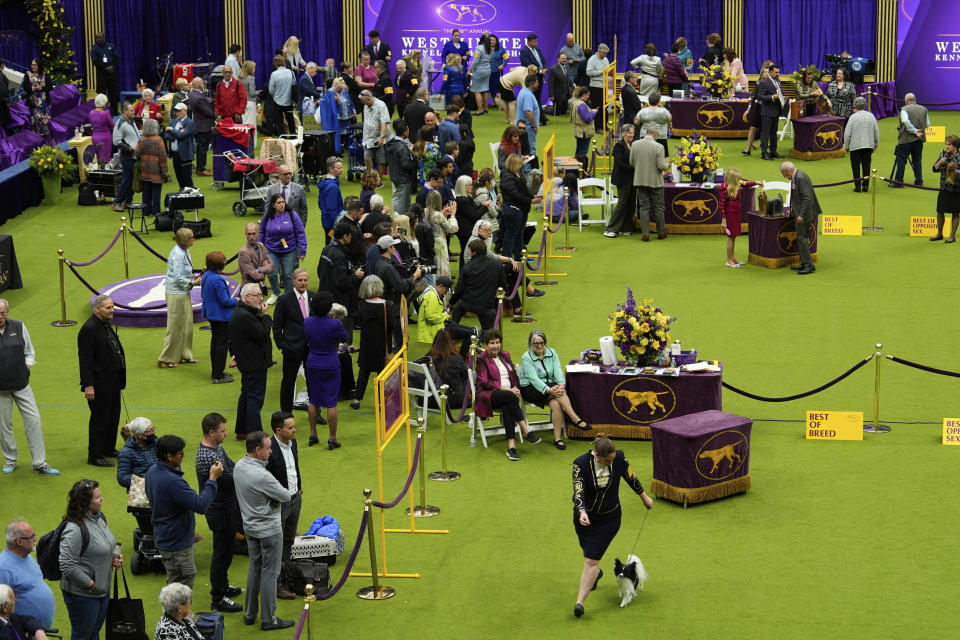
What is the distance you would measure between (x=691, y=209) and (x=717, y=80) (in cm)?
640

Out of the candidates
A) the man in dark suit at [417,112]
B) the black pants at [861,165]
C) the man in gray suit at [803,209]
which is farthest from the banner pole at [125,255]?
the black pants at [861,165]

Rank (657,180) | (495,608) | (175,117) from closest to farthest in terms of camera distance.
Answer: (495,608) < (657,180) < (175,117)

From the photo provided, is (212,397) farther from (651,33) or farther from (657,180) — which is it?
(651,33)

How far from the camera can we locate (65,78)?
89.0ft

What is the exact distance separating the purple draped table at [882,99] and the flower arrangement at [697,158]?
28.0 ft

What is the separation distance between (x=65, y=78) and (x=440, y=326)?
16443mm

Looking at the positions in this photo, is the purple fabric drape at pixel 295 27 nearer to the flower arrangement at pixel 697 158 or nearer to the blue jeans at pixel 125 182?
the blue jeans at pixel 125 182

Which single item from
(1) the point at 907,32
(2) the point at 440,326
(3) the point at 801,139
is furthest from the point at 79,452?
(1) the point at 907,32

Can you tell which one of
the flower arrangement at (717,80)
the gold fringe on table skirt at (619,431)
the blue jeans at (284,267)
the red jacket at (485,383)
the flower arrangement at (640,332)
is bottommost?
the gold fringe on table skirt at (619,431)

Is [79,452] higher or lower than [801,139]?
lower

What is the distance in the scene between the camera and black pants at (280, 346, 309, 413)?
40.1ft

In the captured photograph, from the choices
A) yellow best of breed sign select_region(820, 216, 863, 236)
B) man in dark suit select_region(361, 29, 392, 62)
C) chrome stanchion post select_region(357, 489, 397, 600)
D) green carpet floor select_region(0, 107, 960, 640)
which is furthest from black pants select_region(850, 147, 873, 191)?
chrome stanchion post select_region(357, 489, 397, 600)

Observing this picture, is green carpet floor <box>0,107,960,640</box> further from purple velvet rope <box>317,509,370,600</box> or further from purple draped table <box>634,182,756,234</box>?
purple draped table <box>634,182,756,234</box>

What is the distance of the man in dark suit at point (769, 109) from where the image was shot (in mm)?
22875
